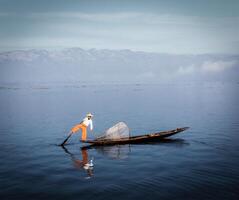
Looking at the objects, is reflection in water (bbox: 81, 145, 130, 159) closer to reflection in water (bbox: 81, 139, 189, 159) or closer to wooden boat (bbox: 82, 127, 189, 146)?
reflection in water (bbox: 81, 139, 189, 159)

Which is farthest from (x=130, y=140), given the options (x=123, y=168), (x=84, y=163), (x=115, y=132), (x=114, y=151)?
(x=123, y=168)

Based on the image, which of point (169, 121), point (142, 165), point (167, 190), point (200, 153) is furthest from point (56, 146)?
point (169, 121)

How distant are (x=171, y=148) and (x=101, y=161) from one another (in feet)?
26.8

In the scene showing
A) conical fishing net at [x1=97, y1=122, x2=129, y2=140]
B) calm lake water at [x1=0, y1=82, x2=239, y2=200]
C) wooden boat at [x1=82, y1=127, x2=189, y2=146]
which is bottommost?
calm lake water at [x1=0, y1=82, x2=239, y2=200]

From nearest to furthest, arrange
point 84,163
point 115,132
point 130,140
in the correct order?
point 84,163 → point 130,140 → point 115,132

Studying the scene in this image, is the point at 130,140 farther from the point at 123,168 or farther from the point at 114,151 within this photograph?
the point at 123,168

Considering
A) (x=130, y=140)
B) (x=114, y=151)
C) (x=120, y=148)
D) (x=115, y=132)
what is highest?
(x=115, y=132)

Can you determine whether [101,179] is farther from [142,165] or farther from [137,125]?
[137,125]

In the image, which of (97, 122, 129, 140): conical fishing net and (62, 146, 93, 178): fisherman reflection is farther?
(97, 122, 129, 140): conical fishing net

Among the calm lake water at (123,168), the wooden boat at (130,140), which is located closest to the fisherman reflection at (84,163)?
the calm lake water at (123,168)

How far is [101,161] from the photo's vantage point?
27.3m

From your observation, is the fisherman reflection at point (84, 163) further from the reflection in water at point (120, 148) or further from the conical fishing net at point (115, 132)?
the conical fishing net at point (115, 132)

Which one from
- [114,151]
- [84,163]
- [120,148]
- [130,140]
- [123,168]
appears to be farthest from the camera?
[130,140]

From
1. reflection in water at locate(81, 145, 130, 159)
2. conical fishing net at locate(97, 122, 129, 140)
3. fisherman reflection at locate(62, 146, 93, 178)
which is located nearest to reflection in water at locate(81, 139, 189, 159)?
reflection in water at locate(81, 145, 130, 159)
